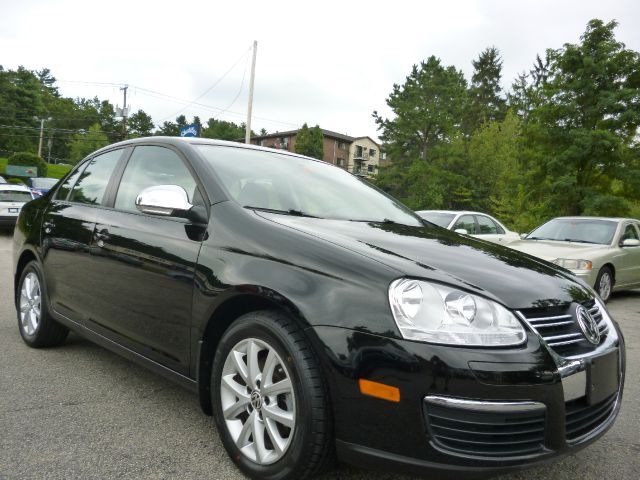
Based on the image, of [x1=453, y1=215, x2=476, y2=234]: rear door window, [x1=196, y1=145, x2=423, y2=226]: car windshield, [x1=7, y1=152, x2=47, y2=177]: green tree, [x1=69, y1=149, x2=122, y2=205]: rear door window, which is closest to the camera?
[x1=196, y1=145, x2=423, y2=226]: car windshield

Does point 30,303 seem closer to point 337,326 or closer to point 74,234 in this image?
point 74,234

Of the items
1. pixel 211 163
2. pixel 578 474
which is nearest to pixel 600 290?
pixel 578 474

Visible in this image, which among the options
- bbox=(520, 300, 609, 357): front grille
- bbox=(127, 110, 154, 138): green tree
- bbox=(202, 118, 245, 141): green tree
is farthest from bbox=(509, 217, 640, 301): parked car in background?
bbox=(202, 118, 245, 141): green tree

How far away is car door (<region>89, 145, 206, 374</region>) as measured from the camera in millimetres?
2617

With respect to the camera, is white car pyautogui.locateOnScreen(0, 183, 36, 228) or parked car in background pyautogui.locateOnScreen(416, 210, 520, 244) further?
white car pyautogui.locateOnScreen(0, 183, 36, 228)

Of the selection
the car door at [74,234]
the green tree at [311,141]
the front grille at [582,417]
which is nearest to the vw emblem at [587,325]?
the front grille at [582,417]

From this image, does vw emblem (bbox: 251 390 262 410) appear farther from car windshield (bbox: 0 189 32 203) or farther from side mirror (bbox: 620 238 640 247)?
car windshield (bbox: 0 189 32 203)

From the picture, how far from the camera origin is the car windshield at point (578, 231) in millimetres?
8517

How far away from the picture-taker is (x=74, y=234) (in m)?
3.56

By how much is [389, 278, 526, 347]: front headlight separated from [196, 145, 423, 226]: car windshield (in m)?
0.98

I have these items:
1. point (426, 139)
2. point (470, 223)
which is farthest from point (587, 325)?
point (426, 139)

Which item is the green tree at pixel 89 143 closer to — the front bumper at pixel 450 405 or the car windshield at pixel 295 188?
the car windshield at pixel 295 188

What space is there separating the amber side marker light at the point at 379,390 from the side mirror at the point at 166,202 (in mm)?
1274

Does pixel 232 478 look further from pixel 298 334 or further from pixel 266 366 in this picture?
pixel 298 334
